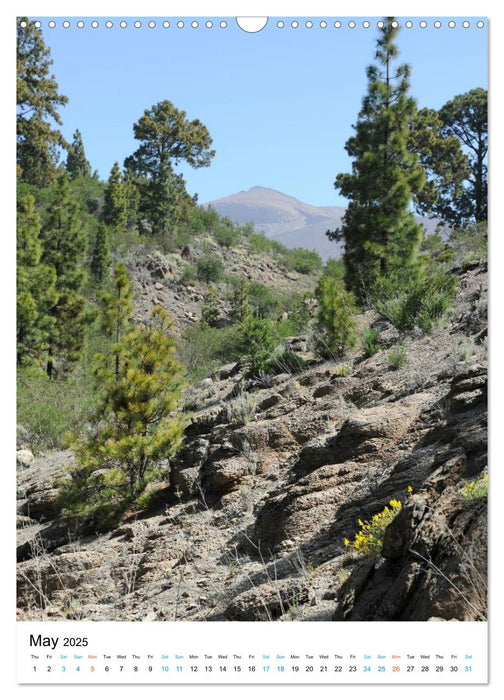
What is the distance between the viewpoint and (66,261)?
68.7 ft

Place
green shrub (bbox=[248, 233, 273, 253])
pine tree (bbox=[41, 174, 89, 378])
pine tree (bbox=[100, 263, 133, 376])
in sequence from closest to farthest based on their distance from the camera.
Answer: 1. pine tree (bbox=[100, 263, 133, 376])
2. pine tree (bbox=[41, 174, 89, 378])
3. green shrub (bbox=[248, 233, 273, 253])

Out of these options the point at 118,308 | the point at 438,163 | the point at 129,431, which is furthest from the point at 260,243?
the point at 129,431

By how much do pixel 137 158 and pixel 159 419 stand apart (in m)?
24.6

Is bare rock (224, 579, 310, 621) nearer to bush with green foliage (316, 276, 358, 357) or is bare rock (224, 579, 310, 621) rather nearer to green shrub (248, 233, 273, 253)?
bush with green foliage (316, 276, 358, 357)

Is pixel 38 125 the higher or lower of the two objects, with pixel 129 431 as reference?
higher

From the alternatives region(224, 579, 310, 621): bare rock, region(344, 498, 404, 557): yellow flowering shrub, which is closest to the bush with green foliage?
region(344, 498, 404, 557): yellow flowering shrub

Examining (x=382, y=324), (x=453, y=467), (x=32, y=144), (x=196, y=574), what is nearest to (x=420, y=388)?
(x=196, y=574)

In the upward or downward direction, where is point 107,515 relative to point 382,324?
downward

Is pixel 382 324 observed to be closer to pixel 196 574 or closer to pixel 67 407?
pixel 67 407

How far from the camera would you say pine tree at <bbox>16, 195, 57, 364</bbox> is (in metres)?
16.6

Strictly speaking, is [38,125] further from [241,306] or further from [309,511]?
[309,511]

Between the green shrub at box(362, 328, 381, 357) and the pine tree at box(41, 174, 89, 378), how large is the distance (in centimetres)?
1050

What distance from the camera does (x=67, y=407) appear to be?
43.8ft

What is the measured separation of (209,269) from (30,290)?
1729 centimetres
